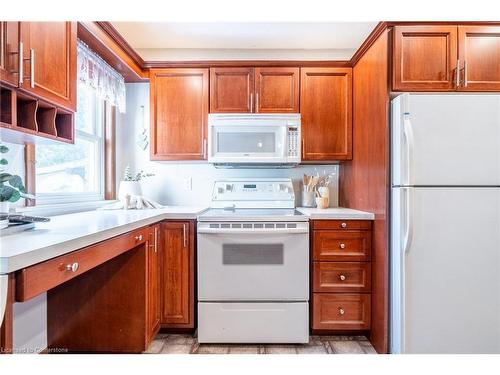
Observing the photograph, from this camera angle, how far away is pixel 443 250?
66.0 inches

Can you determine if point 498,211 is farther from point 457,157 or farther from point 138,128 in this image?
point 138,128

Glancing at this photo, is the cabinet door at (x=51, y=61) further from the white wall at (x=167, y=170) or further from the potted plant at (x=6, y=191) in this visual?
the white wall at (x=167, y=170)

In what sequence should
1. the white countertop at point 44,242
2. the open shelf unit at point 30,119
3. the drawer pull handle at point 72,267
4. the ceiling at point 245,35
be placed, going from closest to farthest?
1. the white countertop at point 44,242
2. the drawer pull handle at point 72,267
3. the open shelf unit at point 30,119
4. the ceiling at point 245,35

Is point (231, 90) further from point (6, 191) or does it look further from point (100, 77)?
point (6, 191)

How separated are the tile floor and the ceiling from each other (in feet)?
7.86

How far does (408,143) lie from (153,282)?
5.95 feet

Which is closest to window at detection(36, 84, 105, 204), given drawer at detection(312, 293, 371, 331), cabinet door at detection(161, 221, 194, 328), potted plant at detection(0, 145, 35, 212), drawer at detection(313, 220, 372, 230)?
potted plant at detection(0, 145, 35, 212)

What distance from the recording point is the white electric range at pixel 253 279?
1.97 m

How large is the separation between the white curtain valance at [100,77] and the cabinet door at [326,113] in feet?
5.02

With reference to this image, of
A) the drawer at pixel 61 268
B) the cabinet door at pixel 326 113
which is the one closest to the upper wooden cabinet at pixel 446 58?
the cabinet door at pixel 326 113

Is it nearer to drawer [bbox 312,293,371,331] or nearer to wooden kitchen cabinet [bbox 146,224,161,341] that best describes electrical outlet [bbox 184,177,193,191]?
wooden kitchen cabinet [bbox 146,224,161,341]

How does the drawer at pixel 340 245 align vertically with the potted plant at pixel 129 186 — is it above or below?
below
